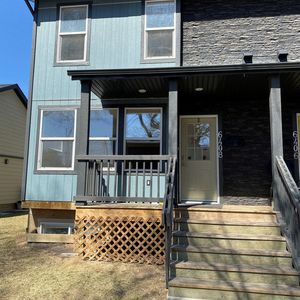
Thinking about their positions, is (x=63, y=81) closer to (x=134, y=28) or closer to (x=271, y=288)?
(x=134, y=28)

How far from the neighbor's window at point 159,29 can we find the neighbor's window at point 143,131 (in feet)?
4.73

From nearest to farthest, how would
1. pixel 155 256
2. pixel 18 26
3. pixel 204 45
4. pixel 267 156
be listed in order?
pixel 155 256
pixel 267 156
pixel 204 45
pixel 18 26

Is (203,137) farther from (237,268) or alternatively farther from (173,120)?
(237,268)

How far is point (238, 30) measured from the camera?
758cm

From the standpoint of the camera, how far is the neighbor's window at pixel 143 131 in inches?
286

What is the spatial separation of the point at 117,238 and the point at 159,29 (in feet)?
16.6

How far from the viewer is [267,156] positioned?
7090 mm

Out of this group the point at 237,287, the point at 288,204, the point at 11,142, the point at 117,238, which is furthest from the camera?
the point at 11,142

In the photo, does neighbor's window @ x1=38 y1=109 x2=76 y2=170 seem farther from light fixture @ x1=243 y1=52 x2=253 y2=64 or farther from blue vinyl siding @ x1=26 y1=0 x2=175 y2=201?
light fixture @ x1=243 y1=52 x2=253 y2=64

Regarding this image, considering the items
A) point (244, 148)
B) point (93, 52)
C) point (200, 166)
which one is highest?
point (93, 52)

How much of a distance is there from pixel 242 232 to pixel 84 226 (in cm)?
267

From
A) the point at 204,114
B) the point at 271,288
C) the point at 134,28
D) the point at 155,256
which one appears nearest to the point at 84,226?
the point at 155,256

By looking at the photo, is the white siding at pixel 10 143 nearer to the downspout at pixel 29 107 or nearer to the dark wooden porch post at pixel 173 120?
the downspout at pixel 29 107

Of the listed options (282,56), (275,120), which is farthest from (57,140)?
(282,56)
